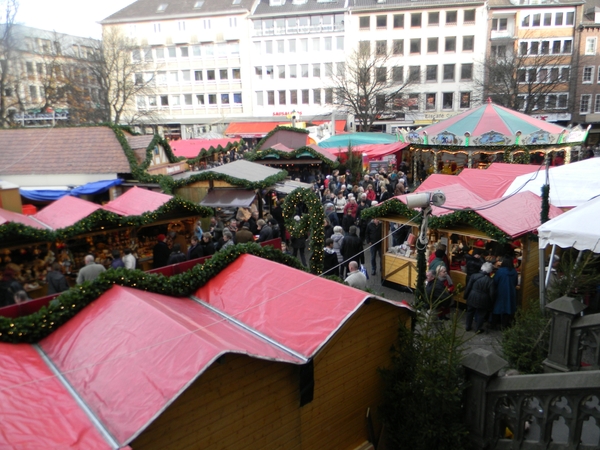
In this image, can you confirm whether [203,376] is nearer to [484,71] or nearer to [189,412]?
[189,412]

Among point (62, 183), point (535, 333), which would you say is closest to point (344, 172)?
point (62, 183)

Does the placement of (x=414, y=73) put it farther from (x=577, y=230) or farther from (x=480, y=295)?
(x=577, y=230)

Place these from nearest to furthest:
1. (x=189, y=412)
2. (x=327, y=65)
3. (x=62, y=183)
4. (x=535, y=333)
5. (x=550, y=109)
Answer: (x=189, y=412) → (x=535, y=333) → (x=62, y=183) → (x=550, y=109) → (x=327, y=65)

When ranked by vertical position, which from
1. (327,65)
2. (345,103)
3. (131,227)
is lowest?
(131,227)

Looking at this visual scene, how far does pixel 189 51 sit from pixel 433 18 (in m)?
23.7

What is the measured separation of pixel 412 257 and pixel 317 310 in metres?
5.77

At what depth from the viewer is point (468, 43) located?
42156 mm

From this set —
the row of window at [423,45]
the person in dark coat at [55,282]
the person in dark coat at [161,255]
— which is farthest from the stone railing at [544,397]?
the row of window at [423,45]

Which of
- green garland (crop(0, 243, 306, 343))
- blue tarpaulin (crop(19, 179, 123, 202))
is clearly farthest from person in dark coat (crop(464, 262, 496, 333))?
blue tarpaulin (crop(19, 179, 123, 202))

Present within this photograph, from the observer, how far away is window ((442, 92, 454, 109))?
43.4 meters

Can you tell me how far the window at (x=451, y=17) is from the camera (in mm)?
41875

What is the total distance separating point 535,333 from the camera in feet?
20.5

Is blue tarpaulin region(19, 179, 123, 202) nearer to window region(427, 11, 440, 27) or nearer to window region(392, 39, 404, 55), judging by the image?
window region(392, 39, 404, 55)

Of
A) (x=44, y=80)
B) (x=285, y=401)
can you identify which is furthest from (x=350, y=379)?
(x=44, y=80)
